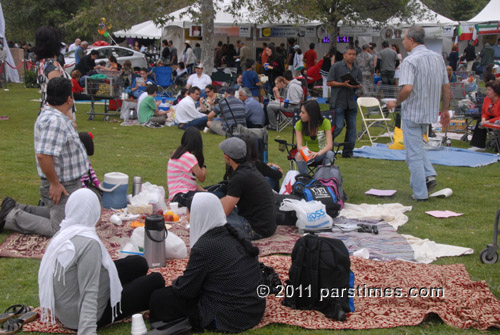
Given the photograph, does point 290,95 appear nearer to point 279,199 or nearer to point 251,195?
point 279,199

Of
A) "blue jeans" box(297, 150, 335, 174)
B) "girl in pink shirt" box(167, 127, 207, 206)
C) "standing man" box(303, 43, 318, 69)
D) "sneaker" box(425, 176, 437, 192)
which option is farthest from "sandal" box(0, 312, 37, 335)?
"standing man" box(303, 43, 318, 69)

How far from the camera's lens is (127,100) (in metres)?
15.3

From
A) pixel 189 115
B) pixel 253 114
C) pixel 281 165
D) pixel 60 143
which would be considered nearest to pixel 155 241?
A: pixel 60 143

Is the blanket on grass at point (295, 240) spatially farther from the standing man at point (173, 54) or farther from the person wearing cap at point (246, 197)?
the standing man at point (173, 54)

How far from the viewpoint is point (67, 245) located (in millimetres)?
3668

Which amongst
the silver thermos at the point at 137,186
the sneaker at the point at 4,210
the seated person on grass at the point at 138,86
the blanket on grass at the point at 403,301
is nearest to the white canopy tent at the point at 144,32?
the seated person on grass at the point at 138,86

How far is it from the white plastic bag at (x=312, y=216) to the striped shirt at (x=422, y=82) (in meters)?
2.10

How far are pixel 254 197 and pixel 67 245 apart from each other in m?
2.59

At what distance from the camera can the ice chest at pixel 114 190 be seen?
7078 mm

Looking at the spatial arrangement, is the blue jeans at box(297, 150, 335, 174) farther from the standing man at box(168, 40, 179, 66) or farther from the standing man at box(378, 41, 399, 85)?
the standing man at box(168, 40, 179, 66)

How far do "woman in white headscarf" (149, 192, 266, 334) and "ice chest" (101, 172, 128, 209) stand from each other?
10.5 ft

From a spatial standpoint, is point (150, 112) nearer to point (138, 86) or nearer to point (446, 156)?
point (138, 86)

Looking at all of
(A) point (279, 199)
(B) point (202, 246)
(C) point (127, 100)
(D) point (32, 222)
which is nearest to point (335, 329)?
(B) point (202, 246)

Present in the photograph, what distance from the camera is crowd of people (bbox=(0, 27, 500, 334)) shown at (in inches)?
148
